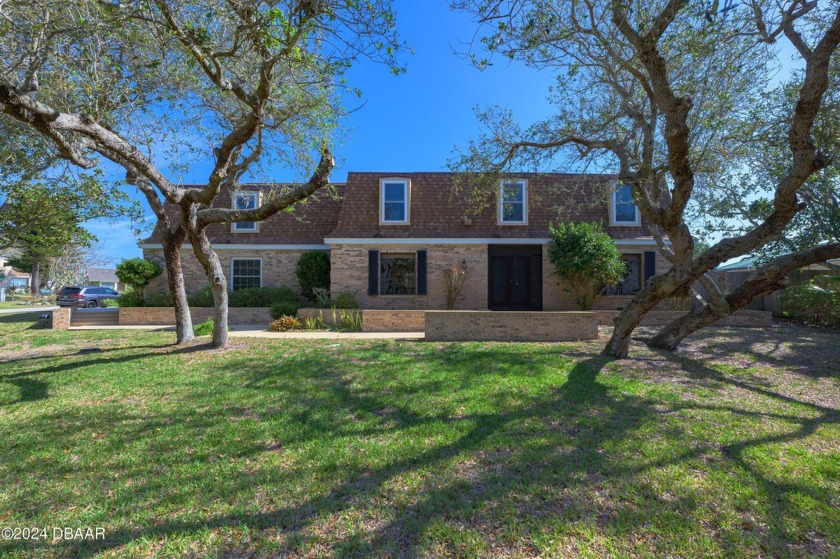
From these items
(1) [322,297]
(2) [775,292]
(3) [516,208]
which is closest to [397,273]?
(1) [322,297]

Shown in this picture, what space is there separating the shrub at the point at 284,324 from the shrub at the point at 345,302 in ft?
5.26

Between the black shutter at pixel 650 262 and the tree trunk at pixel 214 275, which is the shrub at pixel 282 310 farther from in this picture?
the black shutter at pixel 650 262

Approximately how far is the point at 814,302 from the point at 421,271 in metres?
11.1

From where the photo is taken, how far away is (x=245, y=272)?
15.6 metres

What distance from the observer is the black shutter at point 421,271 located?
559 inches

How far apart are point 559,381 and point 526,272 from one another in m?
9.24

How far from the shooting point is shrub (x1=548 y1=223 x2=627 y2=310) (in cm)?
1247

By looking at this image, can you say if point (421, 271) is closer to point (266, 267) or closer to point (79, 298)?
point (266, 267)

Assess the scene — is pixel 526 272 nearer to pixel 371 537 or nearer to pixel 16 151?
pixel 371 537

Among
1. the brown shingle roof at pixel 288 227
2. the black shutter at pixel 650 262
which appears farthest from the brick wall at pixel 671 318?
the brown shingle roof at pixel 288 227

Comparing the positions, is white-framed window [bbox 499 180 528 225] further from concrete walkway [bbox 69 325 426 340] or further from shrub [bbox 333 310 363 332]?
shrub [bbox 333 310 363 332]

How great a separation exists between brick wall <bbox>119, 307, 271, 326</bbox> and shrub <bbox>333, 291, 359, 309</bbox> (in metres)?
2.56

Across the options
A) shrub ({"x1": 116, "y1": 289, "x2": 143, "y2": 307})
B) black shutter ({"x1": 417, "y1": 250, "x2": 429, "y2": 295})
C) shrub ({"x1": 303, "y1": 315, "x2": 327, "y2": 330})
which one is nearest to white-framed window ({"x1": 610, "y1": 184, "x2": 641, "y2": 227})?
black shutter ({"x1": 417, "y1": 250, "x2": 429, "y2": 295})

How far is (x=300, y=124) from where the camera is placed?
9.23 meters
